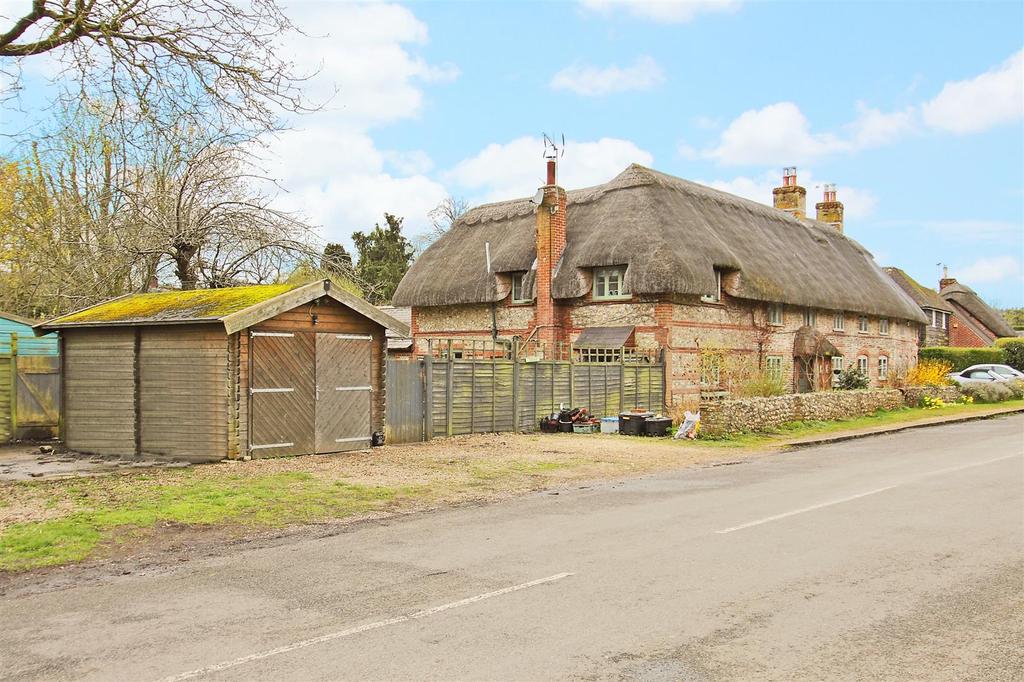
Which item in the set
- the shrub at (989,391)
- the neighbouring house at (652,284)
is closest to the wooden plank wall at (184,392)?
the neighbouring house at (652,284)

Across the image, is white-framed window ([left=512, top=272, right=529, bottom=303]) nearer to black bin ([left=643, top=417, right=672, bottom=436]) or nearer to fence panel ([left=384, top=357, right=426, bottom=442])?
black bin ([left=643, top=417, right=672, bottom=436])

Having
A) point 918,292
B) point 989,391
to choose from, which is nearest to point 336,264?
point 989,391

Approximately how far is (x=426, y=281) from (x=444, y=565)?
27.8 metres

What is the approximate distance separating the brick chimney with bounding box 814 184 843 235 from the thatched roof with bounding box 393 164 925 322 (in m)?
8.58

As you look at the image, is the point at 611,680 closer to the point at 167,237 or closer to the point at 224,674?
the point at 224,674

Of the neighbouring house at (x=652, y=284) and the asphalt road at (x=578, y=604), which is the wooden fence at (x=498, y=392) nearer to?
the neighbouring house at (x=652, y=284)

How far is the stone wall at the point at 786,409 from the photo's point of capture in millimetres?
21547

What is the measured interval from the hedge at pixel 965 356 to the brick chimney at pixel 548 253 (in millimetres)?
28491

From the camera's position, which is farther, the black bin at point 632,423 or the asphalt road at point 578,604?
the black bin at point 632,423

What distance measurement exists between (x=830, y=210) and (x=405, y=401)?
38.3 metres

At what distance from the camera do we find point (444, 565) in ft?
25.7

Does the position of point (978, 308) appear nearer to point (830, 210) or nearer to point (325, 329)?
point (830, 210)

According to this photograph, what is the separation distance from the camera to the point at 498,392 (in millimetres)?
21750

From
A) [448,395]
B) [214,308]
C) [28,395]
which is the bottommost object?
[448,395]
